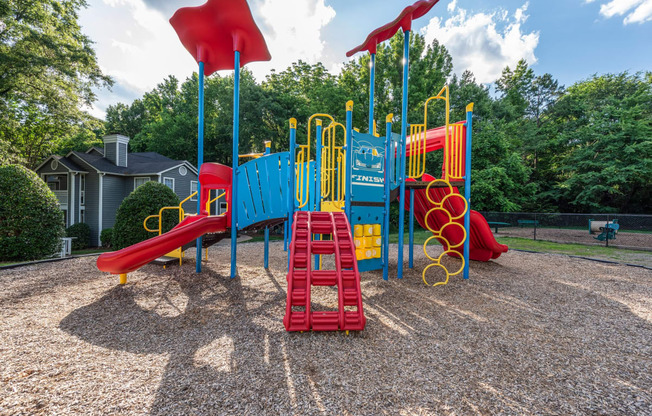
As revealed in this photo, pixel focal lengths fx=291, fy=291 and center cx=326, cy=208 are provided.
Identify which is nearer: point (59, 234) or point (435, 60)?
point (59, 234)

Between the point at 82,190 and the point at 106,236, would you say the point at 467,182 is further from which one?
the point at 82,190

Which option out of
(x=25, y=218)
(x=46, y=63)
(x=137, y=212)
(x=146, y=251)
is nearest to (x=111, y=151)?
A: (x=46, y=63)

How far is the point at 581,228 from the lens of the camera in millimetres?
13617

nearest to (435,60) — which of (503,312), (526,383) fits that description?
(503,312)

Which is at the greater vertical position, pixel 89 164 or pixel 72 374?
pixel 89 164

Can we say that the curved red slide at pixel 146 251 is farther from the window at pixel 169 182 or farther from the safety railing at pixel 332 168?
the window at pixel 169 182

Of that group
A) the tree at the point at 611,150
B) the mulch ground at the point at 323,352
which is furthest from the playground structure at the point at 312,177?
the tree at the point at 611,150

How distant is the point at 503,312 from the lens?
3916 mm

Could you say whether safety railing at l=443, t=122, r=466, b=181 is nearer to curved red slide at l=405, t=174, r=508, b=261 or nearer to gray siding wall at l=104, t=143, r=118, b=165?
curved red slide at l=405, t=174, r=508, b=261

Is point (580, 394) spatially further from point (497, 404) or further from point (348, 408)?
point (348, 408)

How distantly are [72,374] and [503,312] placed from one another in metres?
4.73

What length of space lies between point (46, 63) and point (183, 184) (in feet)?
27.8

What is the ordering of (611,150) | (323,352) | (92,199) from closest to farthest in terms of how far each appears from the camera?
(323,352), (92,199), (611,150)

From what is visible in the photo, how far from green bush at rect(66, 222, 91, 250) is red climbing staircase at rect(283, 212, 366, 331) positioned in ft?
57.0
